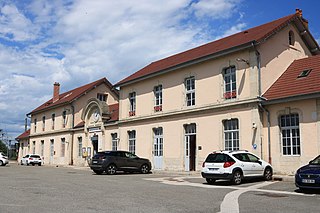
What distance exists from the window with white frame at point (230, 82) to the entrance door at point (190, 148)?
11.4 ft

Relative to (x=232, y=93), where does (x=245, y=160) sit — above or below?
below

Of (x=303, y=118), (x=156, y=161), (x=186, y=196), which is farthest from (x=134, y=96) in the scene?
(x=186, y=196)

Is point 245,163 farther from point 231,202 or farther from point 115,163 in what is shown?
point 115,163

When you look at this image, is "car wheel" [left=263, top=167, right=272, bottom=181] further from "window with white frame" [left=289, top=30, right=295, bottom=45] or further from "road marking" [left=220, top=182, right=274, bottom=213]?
"window with white frame" [left=289, top=30, right=295, bottom=45]

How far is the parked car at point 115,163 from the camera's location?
21.7 m

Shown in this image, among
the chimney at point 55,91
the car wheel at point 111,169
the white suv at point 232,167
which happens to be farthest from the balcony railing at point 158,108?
the chimney at point 55,91

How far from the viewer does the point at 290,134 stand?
17.8 metres

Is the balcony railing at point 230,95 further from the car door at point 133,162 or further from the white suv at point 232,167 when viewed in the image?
the car door at point 133,162

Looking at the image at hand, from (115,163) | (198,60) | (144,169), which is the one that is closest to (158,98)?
(198,60)

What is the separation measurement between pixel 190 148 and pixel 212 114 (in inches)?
123

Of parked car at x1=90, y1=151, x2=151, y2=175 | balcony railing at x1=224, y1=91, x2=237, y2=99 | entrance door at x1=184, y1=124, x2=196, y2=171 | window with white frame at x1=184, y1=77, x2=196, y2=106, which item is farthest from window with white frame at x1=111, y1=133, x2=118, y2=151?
balcony railing at x1=224, y1=91, x2=237, y2=99

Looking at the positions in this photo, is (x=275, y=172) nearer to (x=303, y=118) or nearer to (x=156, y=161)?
(x=303, y=118)

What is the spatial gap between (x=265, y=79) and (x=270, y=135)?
303 cm

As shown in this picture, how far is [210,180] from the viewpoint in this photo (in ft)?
52.2
